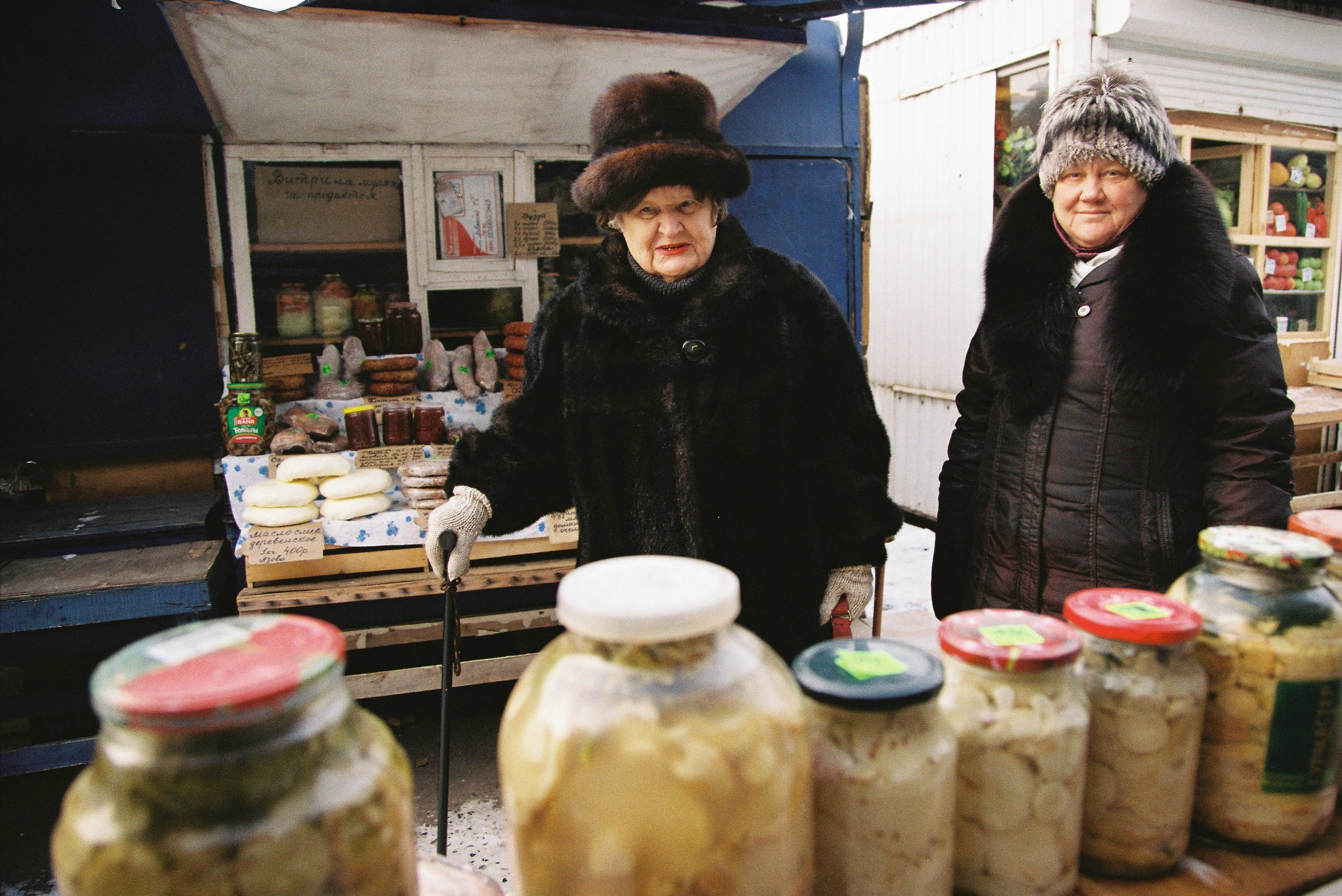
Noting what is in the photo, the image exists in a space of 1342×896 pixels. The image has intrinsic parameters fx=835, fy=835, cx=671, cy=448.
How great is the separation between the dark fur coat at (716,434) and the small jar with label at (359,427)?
181 cm

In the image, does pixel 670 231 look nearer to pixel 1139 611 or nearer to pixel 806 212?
pixel 1139 611

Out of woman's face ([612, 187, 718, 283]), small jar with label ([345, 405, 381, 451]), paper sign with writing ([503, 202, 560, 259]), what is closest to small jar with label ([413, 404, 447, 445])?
small jar with label ([345, 405, 381, 451])

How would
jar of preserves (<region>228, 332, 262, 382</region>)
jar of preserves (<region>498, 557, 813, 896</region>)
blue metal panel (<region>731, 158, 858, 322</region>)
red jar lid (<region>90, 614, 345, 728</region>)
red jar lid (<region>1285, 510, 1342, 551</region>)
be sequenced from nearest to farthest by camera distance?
1. red jar lid (<region>90, 614, 345, 728</region>)
2. jar of preserves (<region>498, 557, 813, 896</region>)
3. red jar lid (<region>1285, 510, 1342, 551</region>)
4. jar of preserves (<region>228, 332, 262, 382</region>)
5. blue metal panel (<region>731, 158, 858, 322</region>)

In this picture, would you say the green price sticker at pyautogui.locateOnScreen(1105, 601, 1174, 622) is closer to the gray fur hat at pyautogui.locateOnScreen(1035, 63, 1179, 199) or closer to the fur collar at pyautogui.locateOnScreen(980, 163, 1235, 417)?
the fur collar at pyautogui.locateOnScreen(980, 163, 1235, 417)

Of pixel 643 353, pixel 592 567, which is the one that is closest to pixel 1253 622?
pixel 592 567

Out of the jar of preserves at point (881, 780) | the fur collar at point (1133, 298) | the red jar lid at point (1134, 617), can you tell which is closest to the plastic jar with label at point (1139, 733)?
the red jar lid at point (1134, 617)

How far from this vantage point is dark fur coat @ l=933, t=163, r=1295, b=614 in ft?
5.82

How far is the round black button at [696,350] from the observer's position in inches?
76.2

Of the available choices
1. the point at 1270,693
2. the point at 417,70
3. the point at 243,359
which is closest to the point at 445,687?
the point at 1270,693

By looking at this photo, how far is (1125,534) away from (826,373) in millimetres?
765

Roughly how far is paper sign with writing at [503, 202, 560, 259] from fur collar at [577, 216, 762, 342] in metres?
2.41

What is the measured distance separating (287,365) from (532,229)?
138 centimetres

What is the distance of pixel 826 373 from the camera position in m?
2.07

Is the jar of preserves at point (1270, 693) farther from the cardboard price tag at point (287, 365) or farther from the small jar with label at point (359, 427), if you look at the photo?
the cardboard price tag at point (287, 365)
